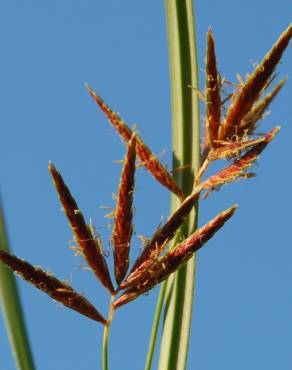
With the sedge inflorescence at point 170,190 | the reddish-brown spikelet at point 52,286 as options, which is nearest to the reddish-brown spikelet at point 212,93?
the sedge inflorescence at point 170,190

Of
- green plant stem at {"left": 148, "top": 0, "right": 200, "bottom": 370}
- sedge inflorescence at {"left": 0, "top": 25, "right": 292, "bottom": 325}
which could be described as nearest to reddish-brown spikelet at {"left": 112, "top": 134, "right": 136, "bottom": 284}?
sedge inflorescence at {"left": 0, "top": 25, "right": 292, "bottom": 325}

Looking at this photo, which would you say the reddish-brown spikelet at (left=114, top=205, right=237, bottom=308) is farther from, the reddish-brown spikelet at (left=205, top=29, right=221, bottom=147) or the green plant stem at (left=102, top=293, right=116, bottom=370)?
the reddish-brown spikelet at (left=205, top=29, right=221, bottom=147)

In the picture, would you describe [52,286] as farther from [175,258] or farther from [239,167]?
[239,167]

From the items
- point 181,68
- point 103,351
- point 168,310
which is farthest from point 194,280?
point 181,68

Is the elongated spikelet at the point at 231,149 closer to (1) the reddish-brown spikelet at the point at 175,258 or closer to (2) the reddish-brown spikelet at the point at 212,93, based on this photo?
(2) the reddish-brown spikelet at the point at 212,93

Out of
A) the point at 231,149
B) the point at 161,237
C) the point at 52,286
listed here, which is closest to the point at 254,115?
the point at 231,149

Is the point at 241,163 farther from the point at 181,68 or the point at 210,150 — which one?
the point at 181,68
